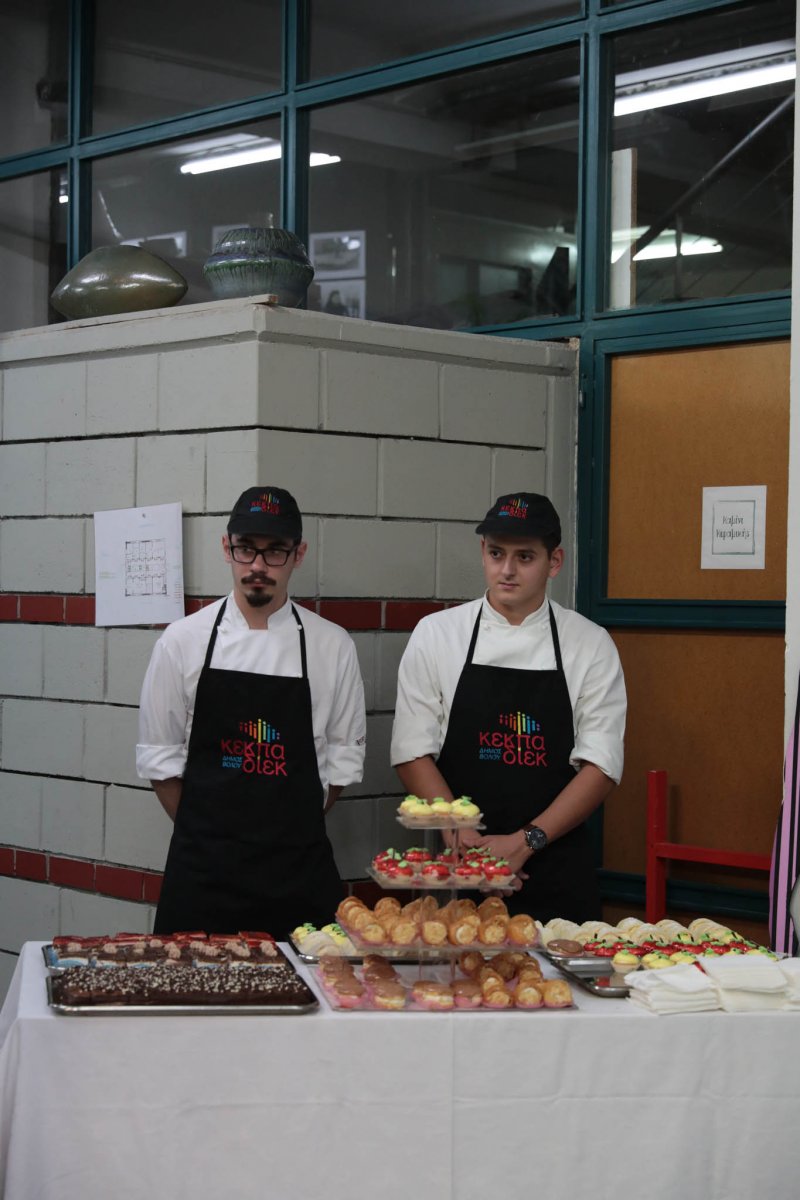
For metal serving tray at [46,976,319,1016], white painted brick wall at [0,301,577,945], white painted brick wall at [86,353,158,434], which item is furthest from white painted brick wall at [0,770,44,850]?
metal serving tray at [46,976,319,1016]

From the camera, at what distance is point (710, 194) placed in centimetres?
425

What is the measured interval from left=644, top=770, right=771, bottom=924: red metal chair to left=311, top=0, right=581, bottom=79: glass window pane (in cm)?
230

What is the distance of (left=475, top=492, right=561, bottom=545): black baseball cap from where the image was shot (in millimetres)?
3619

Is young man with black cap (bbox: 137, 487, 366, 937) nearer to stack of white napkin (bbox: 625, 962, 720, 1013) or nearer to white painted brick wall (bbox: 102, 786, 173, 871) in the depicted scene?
white painted brick wall (bbox: 102, 786, 173, 871)

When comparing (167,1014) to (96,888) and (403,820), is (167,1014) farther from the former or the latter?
(96,888)

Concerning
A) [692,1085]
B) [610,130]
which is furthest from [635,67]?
[692,1085]

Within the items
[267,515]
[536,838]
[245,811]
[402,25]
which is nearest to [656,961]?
[536,838]

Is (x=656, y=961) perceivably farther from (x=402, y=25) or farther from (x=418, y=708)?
(x=402, y=25)

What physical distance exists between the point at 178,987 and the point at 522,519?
153cm

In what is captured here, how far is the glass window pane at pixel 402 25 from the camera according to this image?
182 inches

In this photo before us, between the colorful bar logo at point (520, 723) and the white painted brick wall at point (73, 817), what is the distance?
135 cm

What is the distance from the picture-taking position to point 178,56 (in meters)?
5.46

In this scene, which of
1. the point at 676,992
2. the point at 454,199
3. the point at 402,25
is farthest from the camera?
the point at 402,25

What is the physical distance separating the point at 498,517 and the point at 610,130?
1481mm
